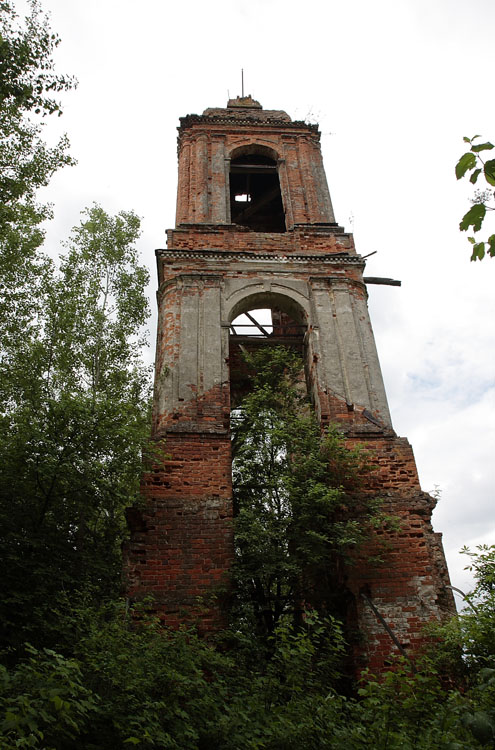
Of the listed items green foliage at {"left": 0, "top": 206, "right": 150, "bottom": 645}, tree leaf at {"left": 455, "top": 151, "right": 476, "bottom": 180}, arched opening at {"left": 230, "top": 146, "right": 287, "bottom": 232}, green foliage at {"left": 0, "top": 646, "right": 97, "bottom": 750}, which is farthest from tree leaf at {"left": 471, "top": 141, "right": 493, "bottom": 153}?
arched opening at {"left": 230, "top": 146, "right": 287, "bottom": 232}

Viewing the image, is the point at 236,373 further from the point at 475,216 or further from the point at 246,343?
the point at 475,216

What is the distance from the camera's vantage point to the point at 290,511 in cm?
760

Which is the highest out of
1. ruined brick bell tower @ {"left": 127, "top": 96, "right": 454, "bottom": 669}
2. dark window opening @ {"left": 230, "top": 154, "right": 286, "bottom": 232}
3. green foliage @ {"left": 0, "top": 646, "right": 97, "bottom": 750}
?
dark window opening @ {"left": 230, "top": 154, "right": 286, "bottom": 232}

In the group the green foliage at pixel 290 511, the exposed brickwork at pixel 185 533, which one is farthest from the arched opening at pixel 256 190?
the exposed brickwork at pixel 185 533

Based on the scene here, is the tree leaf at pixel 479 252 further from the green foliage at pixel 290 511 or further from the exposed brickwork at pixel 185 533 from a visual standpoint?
the exposed brickwork at pixel 185 533

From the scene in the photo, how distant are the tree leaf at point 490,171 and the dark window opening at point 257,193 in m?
12.2

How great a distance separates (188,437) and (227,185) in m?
6.95

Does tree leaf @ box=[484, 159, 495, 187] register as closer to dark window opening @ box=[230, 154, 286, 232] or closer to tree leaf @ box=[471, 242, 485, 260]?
tree leaf @ box=[471, 242, 485, 260]

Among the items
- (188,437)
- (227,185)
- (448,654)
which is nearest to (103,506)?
(188,437)

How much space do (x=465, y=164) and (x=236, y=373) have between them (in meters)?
8.65

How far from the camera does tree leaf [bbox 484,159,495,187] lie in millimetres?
2537

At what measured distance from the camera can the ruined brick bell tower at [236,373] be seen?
7.24 metres

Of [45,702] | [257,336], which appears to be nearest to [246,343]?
[257,336]

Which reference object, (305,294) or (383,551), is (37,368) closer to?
(305,294)
